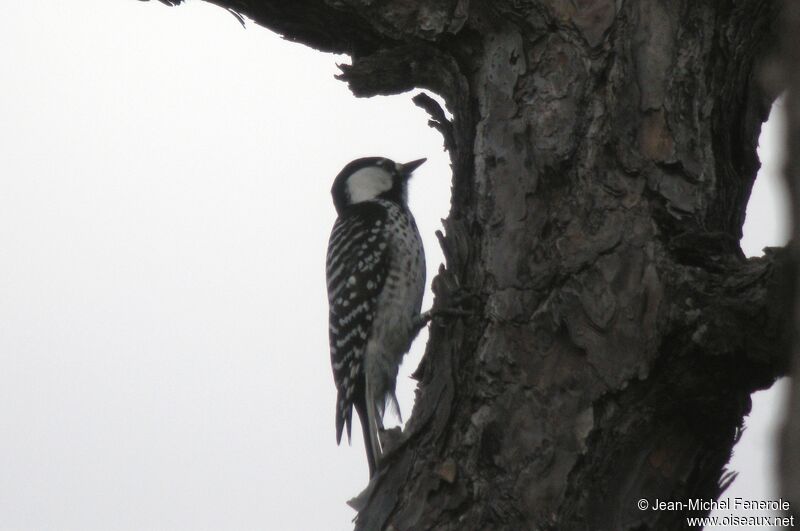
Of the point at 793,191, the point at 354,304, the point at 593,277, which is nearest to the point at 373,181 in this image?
the point at 354,304

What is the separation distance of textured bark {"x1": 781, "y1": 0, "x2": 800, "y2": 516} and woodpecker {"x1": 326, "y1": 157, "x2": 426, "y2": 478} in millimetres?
4286

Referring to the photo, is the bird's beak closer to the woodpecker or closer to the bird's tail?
the woodpecker

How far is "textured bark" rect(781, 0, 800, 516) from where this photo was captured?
0.52 m

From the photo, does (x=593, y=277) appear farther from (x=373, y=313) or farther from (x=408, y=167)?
(x=408, y=167)

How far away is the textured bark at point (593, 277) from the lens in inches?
98.8

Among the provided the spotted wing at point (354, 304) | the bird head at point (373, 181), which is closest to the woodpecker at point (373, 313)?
the spotted wing at point (354, 304)

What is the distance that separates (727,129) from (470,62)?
884 millimetres

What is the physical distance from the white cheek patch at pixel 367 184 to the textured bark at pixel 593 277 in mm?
2664

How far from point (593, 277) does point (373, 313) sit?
2.43 meters

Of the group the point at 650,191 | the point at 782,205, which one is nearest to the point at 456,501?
the point at 650,191

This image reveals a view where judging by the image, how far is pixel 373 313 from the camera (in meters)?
4.93

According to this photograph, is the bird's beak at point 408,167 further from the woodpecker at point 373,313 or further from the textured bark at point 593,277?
the textured bark at point 593,277

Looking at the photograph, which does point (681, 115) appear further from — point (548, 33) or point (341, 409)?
point (341, 409)

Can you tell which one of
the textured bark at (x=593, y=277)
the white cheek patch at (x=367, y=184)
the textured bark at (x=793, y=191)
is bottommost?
the textured bark at (x=793, y=191)
